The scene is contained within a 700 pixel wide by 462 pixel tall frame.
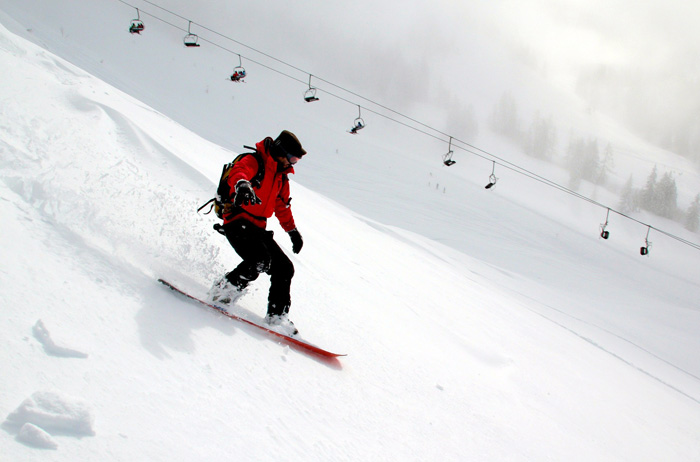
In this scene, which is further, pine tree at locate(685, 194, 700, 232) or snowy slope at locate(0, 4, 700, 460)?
pine tree at locate(685, 194, 700, 232)

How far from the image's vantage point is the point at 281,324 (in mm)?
3504

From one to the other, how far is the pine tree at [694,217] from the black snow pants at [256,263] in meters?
68.8

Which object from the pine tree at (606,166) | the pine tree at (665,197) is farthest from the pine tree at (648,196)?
the pine tree at (606,166)

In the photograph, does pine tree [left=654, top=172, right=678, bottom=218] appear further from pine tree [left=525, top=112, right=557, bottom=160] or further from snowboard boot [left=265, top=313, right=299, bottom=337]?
snowboard boot [left=265, top=313, right=299, bottom=337]

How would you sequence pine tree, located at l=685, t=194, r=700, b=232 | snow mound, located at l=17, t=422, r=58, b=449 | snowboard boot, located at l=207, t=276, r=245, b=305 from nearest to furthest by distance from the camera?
snow mound, located at l=17, t=422, r=58, b=449
snowboard boot, located at l=207, t=276, r=245, b=305
pine tree, located at l=685, t=194, r=700, b=232

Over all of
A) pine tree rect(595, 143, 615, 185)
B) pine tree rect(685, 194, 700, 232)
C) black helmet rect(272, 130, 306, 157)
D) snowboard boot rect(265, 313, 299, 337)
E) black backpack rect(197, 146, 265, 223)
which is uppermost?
pine tree rect(595, 143, 615, 185)

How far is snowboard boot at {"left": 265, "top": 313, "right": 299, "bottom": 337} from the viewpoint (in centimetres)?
348

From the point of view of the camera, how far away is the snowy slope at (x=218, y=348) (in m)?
2.01

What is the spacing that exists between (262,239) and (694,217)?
69.6 meters

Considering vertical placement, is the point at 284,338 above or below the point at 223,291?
below

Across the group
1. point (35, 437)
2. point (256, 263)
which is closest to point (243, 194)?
point (256, 263)

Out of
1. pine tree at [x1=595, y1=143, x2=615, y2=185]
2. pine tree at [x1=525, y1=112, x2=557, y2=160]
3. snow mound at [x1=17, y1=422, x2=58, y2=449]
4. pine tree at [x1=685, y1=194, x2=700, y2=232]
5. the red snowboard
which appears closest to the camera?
snow mound at [x1=17, y1=422, x2=58, y2=449]

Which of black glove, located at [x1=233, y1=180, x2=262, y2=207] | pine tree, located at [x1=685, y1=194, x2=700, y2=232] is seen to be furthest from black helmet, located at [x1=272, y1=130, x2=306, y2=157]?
pine tree, located at [x1=685, y1=194, x2=700, y2=232]

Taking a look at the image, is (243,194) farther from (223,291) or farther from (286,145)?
(223,291)
